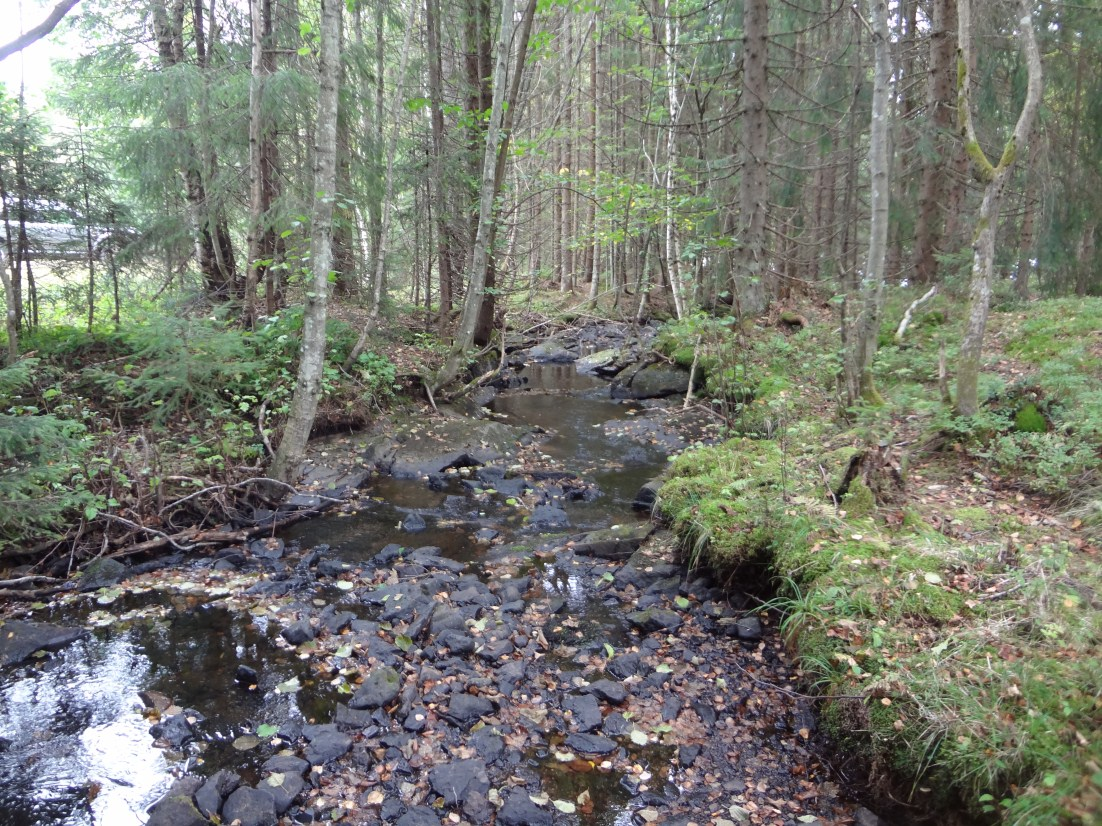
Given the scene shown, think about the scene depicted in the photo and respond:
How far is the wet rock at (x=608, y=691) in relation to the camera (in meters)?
4.65

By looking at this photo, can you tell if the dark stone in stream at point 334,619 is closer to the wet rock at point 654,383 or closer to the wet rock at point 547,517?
the wet rock at point 547,517

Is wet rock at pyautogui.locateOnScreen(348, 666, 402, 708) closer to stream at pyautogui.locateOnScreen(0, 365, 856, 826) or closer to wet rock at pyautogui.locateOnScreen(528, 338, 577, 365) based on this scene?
stream at pyautogui.locateOnScreen(0, 365, 856, 826)

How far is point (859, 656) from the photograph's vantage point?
13.3 feet

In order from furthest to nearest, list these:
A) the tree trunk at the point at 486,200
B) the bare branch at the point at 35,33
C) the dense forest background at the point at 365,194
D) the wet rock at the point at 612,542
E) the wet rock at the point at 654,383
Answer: the wet rock at the point at 654,383
the tree trunk at the point at 486,200
the dense forest background at the point at 365,194
the wet rock at the point at 612,542
the bare branch at the point at 35,33

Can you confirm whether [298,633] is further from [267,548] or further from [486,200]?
[486,200]

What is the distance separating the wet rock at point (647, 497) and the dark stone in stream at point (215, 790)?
17.9ft

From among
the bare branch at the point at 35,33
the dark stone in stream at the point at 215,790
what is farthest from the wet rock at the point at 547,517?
the bare branch at the point at 35,33

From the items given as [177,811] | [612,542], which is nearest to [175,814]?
[177,811]

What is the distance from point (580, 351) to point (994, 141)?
479 inches

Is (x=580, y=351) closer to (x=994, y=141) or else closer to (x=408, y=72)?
(x=408, y=72)

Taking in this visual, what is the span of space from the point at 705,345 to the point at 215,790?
35.8 ft

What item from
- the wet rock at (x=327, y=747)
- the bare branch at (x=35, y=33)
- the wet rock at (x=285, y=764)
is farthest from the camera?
the wet rock at (x=327, y=747)

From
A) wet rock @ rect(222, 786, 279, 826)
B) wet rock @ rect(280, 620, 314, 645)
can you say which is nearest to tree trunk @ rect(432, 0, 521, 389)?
wet rock @ rect(280, 620, 314, 645)

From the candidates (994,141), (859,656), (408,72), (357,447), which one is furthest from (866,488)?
(994,141)
